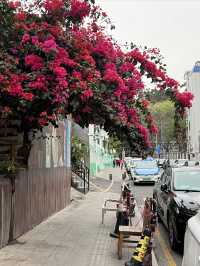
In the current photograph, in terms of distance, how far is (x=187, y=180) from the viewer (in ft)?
39.4

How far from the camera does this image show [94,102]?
9102 mm

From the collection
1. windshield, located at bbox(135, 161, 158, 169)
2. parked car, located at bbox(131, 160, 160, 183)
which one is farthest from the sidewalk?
windshield, located at bbox(135, 161, 158, 169)

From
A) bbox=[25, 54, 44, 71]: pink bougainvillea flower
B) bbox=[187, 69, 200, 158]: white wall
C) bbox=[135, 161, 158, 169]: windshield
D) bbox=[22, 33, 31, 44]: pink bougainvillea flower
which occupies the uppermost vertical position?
bbox=[187, 69, 200, 158]: white wall

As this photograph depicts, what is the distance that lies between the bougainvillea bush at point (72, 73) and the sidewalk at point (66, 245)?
2.18 meters

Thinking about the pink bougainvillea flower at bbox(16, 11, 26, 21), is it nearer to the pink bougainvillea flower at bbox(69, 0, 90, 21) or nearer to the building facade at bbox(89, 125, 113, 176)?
the pink bougainvillea flower at bbox(69, 0, 90, 21)

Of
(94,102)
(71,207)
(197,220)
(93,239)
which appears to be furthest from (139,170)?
(197,220)

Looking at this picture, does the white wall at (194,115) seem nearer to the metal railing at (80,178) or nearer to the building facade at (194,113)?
the building facade at (194,113)

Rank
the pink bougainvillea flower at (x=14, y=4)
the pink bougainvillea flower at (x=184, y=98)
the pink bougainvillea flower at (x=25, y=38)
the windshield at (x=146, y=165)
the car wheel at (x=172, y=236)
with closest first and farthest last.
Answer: the pink bougainvillea flower at (x=25, y=38)
the pink bougainvillea flower at (x=14, y=4)
the pink bougainvillea flower at (x=184, y=98)
the car wheel at (x=172, y=236)
the windshield at (x=146, y=165)

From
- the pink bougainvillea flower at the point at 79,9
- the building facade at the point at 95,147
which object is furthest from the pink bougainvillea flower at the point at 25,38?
the building facade at the point at 95,147

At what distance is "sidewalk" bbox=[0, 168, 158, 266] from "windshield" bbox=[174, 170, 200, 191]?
6.33 feet

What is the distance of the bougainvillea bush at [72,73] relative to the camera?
8.64m

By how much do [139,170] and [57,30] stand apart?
80.2 feet

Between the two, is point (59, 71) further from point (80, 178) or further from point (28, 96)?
point (80, 178)

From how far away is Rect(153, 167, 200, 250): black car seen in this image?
9812 mm
